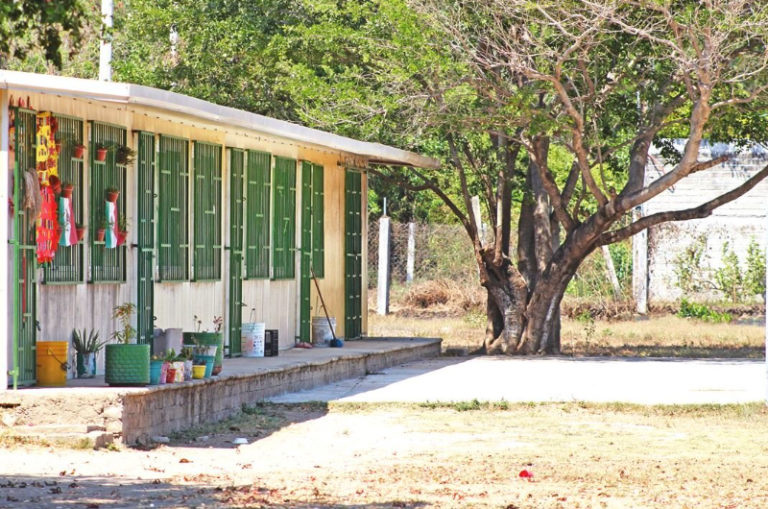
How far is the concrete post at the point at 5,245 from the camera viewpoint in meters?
11.2

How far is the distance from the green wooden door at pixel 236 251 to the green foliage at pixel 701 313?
13.4 metres

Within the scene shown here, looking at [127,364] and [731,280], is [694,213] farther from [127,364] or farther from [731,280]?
[127,364]

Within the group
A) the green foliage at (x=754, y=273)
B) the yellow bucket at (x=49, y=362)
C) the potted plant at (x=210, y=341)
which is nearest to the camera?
the yellow bucket at (x=49, y=362)

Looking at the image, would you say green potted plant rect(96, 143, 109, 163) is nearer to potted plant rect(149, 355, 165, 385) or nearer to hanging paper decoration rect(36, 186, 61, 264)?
hanging paper decoration rect(36, 186, 61, 264)

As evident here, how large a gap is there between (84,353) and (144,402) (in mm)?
1497

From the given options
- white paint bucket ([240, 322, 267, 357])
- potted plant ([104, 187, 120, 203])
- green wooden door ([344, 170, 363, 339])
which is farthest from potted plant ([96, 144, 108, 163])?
green wooden door ([344, 170, 363, 339])

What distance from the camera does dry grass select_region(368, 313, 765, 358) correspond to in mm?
22250

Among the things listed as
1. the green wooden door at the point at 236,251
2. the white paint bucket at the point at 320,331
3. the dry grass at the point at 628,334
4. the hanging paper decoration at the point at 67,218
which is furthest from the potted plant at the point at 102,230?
the dry grass at the point at 628,334

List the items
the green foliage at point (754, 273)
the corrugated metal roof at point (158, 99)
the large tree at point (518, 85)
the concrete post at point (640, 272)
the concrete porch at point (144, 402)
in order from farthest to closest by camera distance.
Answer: the green foliage at point (754, 273) → the concrete post at point (640, 272) → the large tree at point (518, 85) → the corrugated metal roof at point (158, 99) → the concrete porch at point (144, 402)

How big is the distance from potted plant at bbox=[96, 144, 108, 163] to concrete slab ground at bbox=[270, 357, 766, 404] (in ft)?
10.3

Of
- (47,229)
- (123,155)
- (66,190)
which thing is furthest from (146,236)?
(47,229)

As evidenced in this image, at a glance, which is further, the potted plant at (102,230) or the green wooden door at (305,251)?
the green wooden door at (305,251)

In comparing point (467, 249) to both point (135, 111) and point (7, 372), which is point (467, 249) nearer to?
point (135, 111)

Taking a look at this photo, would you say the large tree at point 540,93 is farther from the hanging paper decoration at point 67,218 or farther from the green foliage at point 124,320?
the hanging paper decoration at point 67,218
